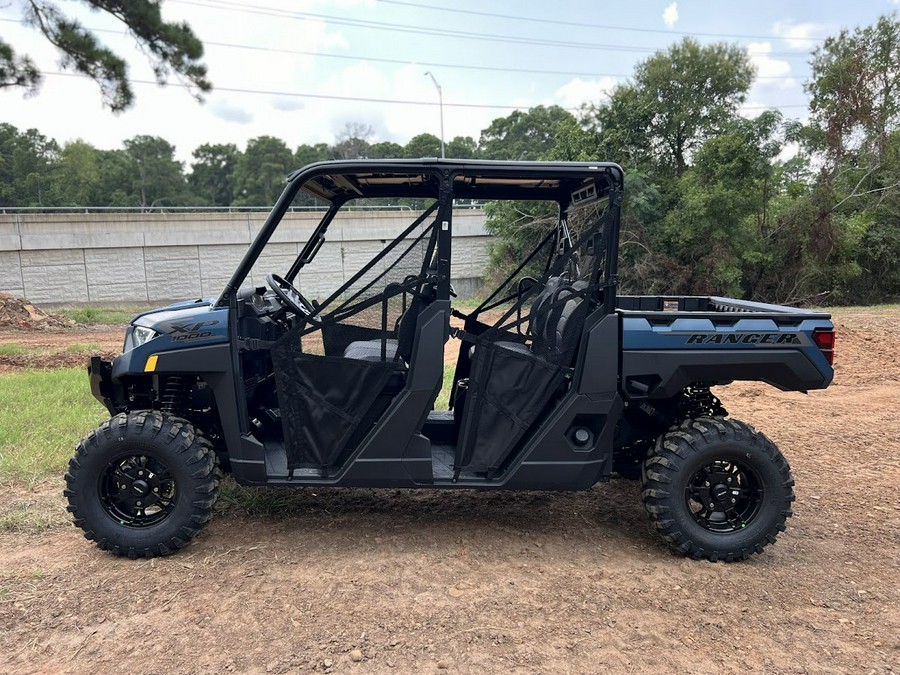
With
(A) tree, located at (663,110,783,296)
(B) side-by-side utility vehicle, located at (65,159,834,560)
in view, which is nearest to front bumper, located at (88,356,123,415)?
(B) side-by-side utility vehicle, located at (65,159,834,560)

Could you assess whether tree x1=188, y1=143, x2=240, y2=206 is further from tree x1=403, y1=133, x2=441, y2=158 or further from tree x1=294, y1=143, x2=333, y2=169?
tree x1=403, y1=133, x2=441, y2=158

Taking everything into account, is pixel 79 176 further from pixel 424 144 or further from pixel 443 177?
pixel 443 177

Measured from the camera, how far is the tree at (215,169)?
2800 inches

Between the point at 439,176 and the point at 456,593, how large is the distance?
7.10 ft

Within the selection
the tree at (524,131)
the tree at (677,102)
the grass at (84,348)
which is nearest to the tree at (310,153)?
the tree at (524,131)

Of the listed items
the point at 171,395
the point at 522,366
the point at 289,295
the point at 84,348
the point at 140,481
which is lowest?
the point at 84,348

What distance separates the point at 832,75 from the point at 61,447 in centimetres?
2601

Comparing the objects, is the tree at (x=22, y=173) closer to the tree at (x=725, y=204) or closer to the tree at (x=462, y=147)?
the tree at (x=462, y=147)

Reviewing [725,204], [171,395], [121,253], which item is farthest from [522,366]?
[121,253]

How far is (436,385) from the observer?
3.40 meters

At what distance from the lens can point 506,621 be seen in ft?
9.34

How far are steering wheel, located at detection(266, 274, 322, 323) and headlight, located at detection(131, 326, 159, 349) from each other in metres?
0.77

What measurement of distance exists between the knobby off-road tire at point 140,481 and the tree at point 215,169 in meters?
72.9

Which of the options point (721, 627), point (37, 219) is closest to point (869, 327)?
point (721, 627)
